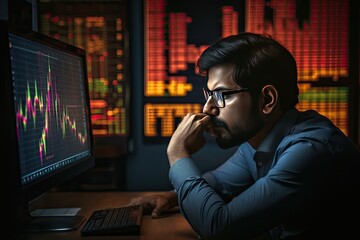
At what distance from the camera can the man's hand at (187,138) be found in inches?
51.4

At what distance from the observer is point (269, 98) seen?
4.46 feet

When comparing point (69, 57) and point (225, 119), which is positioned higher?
point (69, 57)

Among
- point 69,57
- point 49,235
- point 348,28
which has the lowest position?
point 49,235

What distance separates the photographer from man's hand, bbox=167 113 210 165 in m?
1.31

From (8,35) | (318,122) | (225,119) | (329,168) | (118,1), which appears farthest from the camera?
(118,1)

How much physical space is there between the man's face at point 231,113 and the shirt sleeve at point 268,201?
0.83 ft

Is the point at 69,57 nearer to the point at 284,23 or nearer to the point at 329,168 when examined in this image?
the point at 329,168

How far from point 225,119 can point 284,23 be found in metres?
1.61

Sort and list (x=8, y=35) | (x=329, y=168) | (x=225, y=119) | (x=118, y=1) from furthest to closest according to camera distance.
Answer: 1. (x=118, y=1)
2. (x=225, y=119)
3. (x=329, y=168)
4. (x=8, y=35)

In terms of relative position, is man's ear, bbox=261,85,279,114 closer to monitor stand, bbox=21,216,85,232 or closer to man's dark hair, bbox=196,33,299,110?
man's dark hair, bbox=196,33,299,110

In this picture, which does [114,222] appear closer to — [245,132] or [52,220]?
[52,220]

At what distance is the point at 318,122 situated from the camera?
1.27 meters

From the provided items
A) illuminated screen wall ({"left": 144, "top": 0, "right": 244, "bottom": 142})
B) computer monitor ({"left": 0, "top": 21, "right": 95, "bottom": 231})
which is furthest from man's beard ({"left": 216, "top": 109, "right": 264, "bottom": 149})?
illuminated screen wall ({"left": 144, "top": 0, "right": 244, "bottom": 142})

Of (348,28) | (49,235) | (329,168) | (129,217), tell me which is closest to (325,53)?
(348,28)
